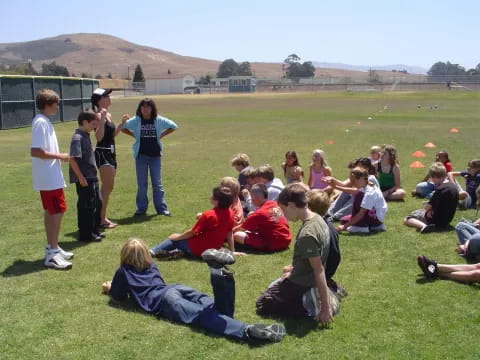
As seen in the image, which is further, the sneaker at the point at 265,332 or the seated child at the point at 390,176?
the seated child at the point at 390,176

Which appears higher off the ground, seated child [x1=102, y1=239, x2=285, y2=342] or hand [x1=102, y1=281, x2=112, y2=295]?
seated child [x1=102, y1=239, x2=285, y2=342]

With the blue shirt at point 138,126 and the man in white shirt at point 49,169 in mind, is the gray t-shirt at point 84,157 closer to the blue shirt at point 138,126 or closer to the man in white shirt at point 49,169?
the man in white shirt at point 49,169

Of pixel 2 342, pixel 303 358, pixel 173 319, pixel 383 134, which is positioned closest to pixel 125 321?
pixel 173 319

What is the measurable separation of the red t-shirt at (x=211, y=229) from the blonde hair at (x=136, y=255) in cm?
128

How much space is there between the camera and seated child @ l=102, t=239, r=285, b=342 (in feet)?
14.8

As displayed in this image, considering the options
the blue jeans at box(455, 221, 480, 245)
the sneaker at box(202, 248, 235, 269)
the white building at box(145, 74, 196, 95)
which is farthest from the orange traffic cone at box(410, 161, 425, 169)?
the white building at box(145, 74, 196, 95)

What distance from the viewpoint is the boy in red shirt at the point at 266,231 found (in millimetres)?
7055

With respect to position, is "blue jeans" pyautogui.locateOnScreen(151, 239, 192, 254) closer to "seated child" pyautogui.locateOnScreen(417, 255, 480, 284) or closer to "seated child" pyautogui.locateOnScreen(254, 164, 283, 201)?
"seated child" pyautogui.locateOnScreen(254, 164, 283, 201)

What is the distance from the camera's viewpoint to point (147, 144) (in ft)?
30.0

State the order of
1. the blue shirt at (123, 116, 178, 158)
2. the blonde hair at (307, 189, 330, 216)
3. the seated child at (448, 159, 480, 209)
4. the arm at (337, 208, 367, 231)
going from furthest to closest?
1. the blue shirt at (123, 116, 178, 158)
2. the seated child at (448, 159, 480, 209)
3. the arm at (337, 208, 367, 231)
4. the blonde hair at (307, 189, 330, 216)

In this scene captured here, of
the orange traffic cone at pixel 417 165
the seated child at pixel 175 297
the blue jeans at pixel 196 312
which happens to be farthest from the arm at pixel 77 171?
the orange traffic cone at pixel 417 165

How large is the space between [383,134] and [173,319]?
1965cm

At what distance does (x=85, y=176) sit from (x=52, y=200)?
83 cm

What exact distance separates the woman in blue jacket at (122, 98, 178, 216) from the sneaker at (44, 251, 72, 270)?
2827 millimetres
